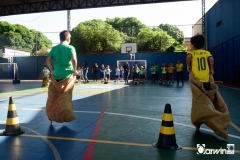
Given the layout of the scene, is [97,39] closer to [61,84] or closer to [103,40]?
[103,40]

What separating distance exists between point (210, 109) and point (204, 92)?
0.34 m

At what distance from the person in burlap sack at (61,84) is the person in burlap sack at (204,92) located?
2.46 meters

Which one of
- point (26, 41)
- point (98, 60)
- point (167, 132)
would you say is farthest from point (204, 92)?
point (26, 41)

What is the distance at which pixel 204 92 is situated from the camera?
15.1 ft

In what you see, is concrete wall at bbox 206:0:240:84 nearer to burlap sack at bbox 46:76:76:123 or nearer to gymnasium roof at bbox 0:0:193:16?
gymnasium roof at bbox 0:0:193:16

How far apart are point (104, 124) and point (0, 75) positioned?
1271 inches

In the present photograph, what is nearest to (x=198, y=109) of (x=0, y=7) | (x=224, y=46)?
(x=224, y=46)

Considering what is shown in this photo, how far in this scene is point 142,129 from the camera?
512 cm

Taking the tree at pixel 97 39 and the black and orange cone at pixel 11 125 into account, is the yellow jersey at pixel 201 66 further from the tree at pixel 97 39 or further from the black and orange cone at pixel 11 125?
the tree at pixel 97 39

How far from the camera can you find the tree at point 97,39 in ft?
109

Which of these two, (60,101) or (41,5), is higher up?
(41,5)

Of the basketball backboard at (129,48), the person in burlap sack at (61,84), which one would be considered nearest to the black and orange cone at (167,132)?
the person in burlap sack at (61,84)

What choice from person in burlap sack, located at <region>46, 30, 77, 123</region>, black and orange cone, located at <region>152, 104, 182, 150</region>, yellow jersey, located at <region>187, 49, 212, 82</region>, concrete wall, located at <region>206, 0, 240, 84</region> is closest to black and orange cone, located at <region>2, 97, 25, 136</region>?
person in burlap sack, located at <region>46, 30, 77, 123</region>

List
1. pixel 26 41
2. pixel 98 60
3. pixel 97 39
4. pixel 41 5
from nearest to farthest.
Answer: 1. pixel 41 5
2. pixel 98 60
3. pixel 97 39
4. pixel 26 41
